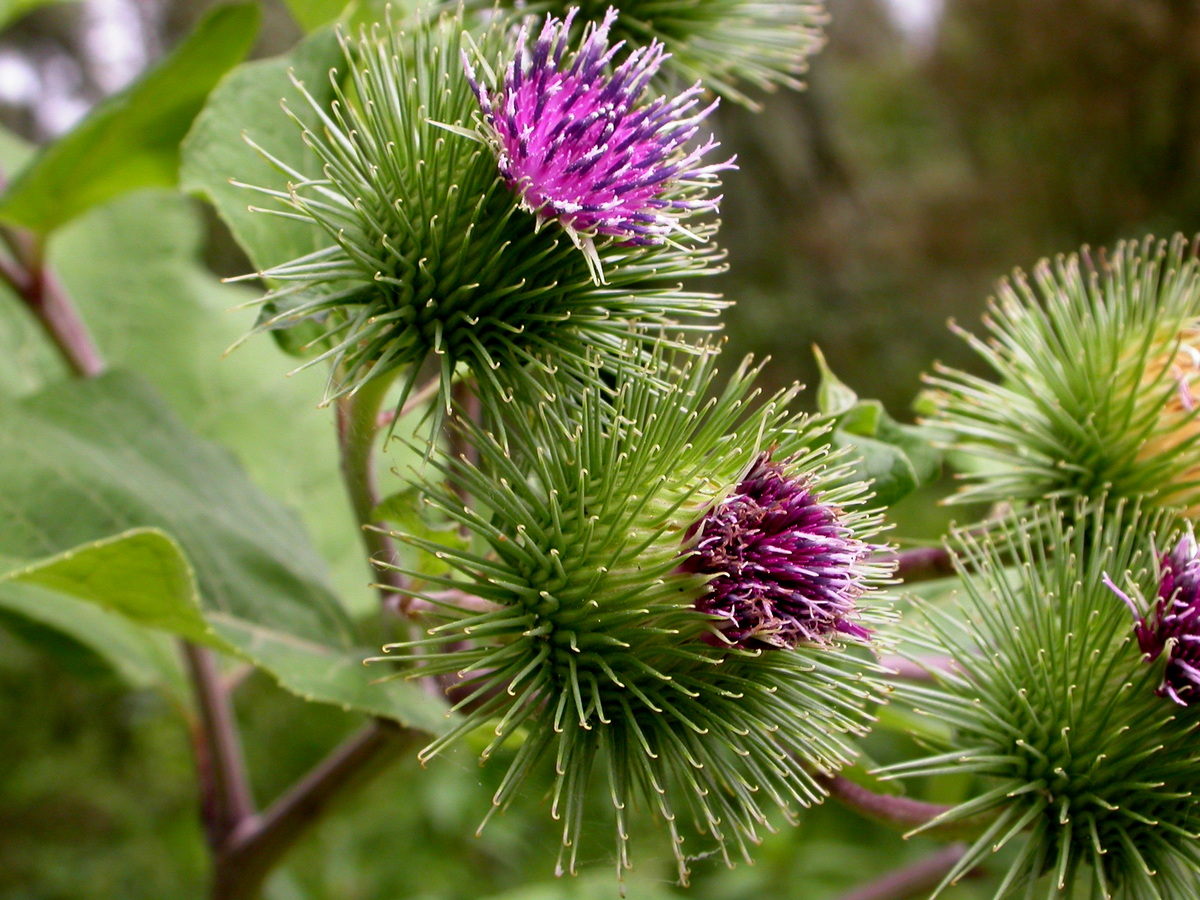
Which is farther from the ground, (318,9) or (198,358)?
(318,9)

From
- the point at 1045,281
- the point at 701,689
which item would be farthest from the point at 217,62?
the point at 1045,281

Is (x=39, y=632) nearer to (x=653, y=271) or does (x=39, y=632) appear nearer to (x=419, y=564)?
(x=419, y=564)

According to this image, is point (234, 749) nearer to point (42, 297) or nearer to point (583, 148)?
point (42, 297)

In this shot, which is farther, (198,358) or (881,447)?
(198,358)

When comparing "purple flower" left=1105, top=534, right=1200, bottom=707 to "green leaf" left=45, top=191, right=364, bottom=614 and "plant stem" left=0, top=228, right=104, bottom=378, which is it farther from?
"plant stem" left=0, top=228, right=104, bottom=378

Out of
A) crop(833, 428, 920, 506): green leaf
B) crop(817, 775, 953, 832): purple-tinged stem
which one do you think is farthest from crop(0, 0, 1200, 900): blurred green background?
crop(833, 428, 920, 506): green leaf

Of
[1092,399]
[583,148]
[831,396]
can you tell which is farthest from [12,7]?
[1092,399]
